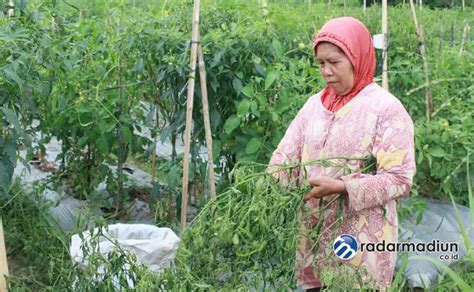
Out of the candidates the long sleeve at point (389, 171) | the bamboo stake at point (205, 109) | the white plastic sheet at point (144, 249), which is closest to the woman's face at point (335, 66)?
the long sleeve at point (389, 171)

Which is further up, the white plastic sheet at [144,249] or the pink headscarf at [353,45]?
the pink headscarf at [353,45]

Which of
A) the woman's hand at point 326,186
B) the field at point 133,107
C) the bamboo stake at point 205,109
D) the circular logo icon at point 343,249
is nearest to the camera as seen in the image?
the woman's hand at point 326,186

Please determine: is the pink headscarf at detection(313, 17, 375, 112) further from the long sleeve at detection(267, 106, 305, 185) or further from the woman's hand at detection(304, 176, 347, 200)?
the woman's hand at detection(304, 176, 347, 200)

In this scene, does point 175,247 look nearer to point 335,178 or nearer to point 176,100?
point 335,178

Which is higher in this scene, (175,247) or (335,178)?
(335,178)

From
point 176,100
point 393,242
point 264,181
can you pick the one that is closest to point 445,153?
point 176,100

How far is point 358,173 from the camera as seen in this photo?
2.39 meters

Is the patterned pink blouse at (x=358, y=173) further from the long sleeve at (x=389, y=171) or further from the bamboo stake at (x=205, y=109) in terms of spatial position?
the bamboo stake at (x=205, y=109)

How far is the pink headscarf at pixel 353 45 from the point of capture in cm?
240

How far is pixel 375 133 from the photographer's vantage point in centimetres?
241

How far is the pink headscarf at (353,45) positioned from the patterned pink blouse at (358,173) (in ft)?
0.11

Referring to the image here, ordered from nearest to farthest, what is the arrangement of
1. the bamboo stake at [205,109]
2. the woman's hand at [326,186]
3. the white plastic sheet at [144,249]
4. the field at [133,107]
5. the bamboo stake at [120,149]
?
the woman's hand at [326,186] < the white plastic sheet at [144,249] < the field at [133,107] < the bamboo stake at [205,109] < the bamboo stake at [120,149]

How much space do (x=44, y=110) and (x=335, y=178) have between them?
216 cm

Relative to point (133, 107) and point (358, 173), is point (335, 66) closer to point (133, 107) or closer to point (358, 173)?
→ point (358, 173)
